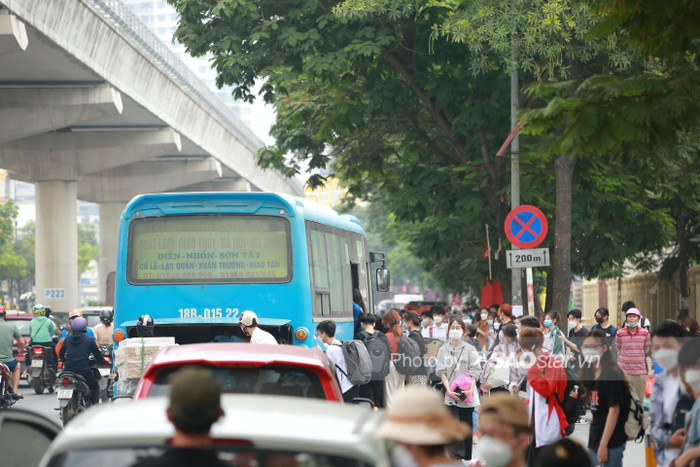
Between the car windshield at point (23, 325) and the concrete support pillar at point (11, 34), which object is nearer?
the concrete support pillar at point (11, 34)

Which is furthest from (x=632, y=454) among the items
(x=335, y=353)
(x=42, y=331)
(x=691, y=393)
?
(x=42, y=331)

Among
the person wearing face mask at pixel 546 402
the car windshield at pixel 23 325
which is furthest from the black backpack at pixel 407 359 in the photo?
the car windshield at pixel 23 325

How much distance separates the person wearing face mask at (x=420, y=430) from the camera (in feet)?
13.2

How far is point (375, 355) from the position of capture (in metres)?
13.4

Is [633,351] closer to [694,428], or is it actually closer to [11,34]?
[694,428]

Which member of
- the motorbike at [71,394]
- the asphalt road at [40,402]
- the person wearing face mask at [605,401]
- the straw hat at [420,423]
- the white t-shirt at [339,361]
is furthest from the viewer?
the asphalt road at [40,402]

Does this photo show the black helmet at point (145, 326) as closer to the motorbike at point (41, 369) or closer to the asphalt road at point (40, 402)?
the asphalt road at point (40, 402)

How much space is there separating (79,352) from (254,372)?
856cm

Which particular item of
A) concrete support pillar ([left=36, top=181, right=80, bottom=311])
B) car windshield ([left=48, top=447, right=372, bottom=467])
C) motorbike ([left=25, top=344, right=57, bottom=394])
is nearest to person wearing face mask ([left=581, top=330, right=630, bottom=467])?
car windshield ([left=48, top=447, right=372, bottom=467])

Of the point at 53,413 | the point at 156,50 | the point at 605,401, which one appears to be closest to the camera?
the point at 605,401

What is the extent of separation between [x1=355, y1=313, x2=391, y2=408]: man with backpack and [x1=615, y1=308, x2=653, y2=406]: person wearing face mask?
12.6ft

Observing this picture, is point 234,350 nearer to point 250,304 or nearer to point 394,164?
point 250,304

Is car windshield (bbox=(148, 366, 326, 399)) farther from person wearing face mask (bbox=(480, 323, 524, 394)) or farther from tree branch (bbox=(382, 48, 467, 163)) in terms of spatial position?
tree branch (bbox=(382, 48, 467, 163))

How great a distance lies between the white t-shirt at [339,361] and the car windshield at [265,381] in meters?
5.80
